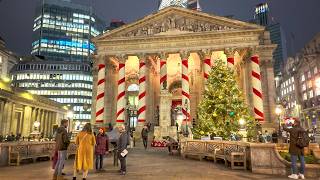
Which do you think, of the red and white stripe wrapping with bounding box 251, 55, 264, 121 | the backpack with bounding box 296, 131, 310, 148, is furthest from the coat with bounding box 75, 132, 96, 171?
the red and white stripe wrapping with bounding box 251, 55, 264, 121

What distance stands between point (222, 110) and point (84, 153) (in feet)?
54.9

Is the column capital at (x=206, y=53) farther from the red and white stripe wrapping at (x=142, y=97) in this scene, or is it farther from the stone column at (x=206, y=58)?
the red and white stripe wrapping at (x=142, y=97)

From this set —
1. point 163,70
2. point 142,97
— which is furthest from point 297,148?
point 142,97

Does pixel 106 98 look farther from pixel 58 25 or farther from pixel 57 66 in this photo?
pixel 58 25

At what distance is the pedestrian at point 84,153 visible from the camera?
31.2 feet

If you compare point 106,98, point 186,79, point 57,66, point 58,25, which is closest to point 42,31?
point 58,25

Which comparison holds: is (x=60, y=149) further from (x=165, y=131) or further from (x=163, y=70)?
(x=163, y=70)

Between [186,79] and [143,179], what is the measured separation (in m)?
30.1

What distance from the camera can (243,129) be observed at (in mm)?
24969

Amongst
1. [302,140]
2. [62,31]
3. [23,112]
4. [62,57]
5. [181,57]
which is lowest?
[302,140]

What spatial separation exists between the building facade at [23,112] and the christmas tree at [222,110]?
30.4 meters

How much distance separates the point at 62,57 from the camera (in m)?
141

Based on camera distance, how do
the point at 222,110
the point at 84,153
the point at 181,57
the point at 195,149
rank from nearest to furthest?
the point at 84,153
the point at 195,149
the point at 222,110
the point at 181,57

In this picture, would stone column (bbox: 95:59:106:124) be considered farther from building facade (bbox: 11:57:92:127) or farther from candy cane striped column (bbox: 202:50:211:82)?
building facade (bbox: 11:57:92:127)
